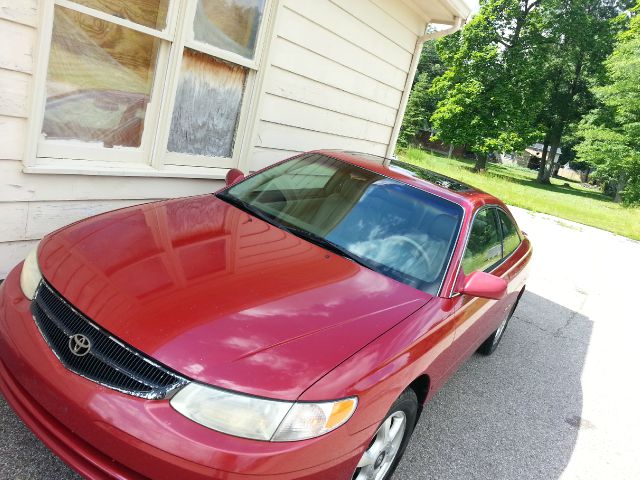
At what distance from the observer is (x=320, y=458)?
1.85 metres

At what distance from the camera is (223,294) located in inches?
87.5

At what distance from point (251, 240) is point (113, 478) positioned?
1372 mm

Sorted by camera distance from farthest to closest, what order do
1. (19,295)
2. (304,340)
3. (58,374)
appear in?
1. (19,295)
2. (304,340)
3. (58,374)

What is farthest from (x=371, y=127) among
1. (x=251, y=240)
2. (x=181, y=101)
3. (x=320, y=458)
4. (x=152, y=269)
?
(x=320, y=458)

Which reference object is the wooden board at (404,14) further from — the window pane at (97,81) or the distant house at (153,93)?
the window pane at (97,81)

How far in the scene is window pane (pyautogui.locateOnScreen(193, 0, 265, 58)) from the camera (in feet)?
14.2

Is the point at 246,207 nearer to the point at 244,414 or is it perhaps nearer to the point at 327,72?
the point at 244,414

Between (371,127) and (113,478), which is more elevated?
(371,127)

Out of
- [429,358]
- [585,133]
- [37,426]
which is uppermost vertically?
[585,133]

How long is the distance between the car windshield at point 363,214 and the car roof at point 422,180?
0.08 meters

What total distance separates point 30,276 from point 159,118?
7.42ft

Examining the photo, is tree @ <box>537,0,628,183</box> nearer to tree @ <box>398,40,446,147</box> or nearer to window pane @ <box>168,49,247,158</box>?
tree @ <box>398,40,446,147</box>

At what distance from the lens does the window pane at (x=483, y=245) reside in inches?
125

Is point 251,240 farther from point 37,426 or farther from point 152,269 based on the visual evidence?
point 37,426
